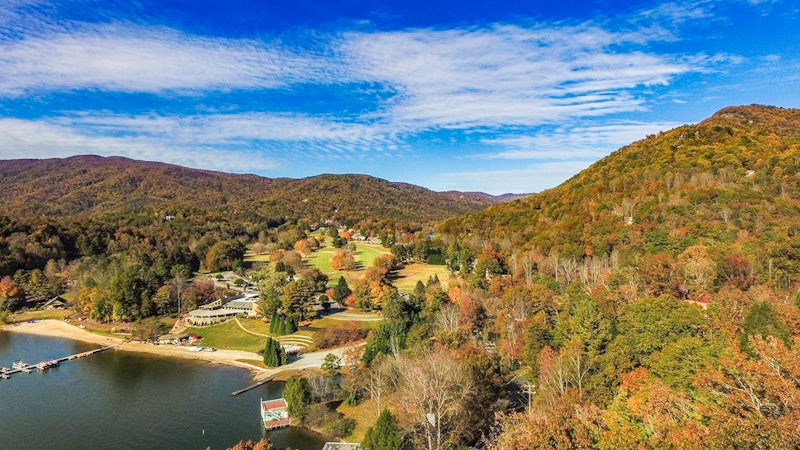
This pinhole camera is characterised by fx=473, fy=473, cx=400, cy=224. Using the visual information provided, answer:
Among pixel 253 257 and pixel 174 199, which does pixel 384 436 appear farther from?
pixel 174 199

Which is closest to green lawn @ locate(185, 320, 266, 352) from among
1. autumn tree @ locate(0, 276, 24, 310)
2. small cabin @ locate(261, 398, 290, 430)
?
small cabin @ locate(261, 398, 290, 430)

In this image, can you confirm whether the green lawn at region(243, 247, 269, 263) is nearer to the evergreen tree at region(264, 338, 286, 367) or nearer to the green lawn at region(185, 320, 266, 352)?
the green lawn at region(185, 320, 266, 352)

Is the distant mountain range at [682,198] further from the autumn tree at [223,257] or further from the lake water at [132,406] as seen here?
the autumn tree at [223,257]

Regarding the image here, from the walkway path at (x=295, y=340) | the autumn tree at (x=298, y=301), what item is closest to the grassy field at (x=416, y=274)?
the autumn tree at (x=298, y=301)

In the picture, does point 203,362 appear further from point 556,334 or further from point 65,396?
point 556,334

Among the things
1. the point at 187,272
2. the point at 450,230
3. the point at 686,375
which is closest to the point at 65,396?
the point at 187,272

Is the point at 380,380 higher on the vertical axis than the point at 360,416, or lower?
higher

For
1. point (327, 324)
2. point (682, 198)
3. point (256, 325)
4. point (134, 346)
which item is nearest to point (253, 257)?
point (256, 325)
